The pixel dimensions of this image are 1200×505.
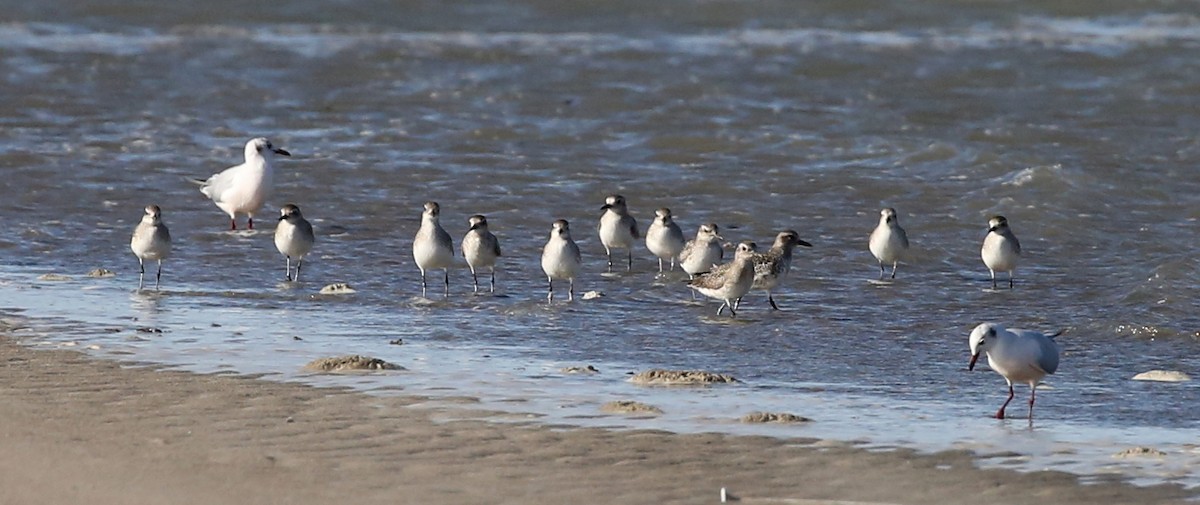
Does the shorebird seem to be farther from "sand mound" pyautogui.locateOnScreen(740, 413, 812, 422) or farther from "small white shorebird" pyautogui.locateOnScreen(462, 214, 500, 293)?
"sand mound" pyautogui.locateOnScreen(740, 413, 812, 422)

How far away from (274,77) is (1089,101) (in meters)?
9.32

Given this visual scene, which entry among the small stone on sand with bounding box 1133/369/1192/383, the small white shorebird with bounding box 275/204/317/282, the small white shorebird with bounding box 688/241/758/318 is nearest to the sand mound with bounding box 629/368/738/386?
the small stone on sand with bounding box 1133/369/1192/383

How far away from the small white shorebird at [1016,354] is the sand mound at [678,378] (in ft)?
3.96

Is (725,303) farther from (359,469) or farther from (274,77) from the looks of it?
(274,77)

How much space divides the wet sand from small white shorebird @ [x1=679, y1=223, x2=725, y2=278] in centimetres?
457

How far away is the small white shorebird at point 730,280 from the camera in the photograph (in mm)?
11609

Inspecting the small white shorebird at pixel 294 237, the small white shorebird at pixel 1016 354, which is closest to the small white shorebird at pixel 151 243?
the small white shorebird at pixel 294 237

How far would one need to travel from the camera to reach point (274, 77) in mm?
22844

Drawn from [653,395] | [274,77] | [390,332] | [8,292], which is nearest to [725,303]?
[390,332]

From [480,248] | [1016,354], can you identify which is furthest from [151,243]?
[1016,354]

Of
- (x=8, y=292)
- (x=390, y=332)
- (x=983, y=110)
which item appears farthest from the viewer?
(x=983, y=110)

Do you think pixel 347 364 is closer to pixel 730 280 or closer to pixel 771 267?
pixel 730 280

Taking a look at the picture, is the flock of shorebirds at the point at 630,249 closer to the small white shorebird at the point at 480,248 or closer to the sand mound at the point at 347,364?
the small white shorebird at the point at 480,248

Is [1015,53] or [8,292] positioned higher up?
[1015,53]
